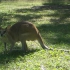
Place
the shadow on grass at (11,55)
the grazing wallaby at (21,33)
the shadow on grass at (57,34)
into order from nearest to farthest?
the shadow on grass at (11,55) < the grazing wallaby at (21,33) < the shadow on grass at (57,34)

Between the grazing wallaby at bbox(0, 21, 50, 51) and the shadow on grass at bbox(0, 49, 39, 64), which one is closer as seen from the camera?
the shadow on grass at bbox(0, 49, 39, 64)

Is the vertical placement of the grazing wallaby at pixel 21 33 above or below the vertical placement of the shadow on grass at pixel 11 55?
above

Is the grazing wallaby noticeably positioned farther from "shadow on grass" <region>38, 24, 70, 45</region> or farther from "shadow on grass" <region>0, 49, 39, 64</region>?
"shadow on grass" <region>38, 24, 70, 45</region>

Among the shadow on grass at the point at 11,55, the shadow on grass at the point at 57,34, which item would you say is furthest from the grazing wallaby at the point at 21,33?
the shadow on grass at the point at 57,34

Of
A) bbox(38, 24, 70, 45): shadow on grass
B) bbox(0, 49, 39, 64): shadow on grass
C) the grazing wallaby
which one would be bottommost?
bbox(38, 24, 70, 45): shadow on grass

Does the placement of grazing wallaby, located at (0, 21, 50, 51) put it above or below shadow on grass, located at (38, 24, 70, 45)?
above

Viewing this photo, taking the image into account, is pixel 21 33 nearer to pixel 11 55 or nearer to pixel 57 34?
pixel 11 55

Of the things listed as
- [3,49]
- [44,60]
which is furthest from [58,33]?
[44,60]

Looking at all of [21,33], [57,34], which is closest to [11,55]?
[21,33]

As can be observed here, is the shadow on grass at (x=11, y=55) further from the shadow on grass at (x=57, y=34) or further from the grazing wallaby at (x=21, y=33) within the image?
the shadow on grass at (x=57, y=34)

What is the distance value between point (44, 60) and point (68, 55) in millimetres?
638

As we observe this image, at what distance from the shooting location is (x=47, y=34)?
339 inches

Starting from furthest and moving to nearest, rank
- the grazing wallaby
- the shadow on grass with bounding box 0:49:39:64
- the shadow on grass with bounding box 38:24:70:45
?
1. the shadow on grass with bounding box 38:24:70:45
2. the grazing wallaby
3. the shadow on grass with bounding box 0:49:39:64

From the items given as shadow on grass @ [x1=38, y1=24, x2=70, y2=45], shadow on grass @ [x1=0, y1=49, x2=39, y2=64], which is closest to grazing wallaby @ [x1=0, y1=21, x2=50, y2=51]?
shadow on grass @ [x1=0, y1=49, x2=39, y2=64]
